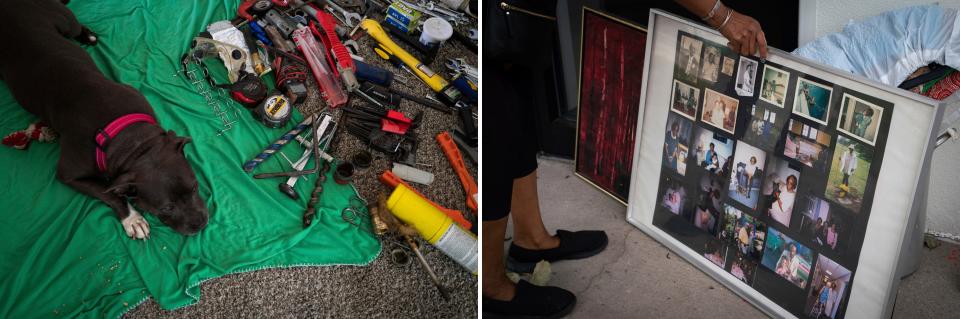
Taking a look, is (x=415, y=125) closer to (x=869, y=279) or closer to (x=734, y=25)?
(x=734, y=25)

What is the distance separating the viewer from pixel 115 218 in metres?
1.06

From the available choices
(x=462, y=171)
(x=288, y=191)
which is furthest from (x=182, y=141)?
(x=462, y=171)

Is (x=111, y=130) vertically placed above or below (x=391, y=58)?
above

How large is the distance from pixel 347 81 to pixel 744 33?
1009 mm

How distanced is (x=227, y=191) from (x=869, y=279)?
133 centimetres

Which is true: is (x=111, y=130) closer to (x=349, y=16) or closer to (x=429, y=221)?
(x=429, y=221)

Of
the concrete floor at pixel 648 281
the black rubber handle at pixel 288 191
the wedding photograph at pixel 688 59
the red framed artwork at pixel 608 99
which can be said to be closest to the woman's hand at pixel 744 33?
the wedding photograph at pixel 688 59

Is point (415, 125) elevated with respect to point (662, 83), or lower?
lower

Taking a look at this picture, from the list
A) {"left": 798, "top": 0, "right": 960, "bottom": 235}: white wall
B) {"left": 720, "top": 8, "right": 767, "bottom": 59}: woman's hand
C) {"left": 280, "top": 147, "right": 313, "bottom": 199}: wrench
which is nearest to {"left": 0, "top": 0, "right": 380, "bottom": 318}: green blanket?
{"left": 280, "top": 147, "right": 313, "bottom": 199}: wrench

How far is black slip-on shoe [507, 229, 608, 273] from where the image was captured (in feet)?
6.32

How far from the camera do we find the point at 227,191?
1.29 m

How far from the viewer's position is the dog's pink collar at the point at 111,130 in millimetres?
1088

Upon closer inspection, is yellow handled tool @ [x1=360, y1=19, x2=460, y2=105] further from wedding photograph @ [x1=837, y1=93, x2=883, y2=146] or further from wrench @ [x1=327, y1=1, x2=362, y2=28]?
wedding photograph @ [x1=837, y1=93, x2=883, y2=146]

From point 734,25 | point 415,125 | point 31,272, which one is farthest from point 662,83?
point 31,272
